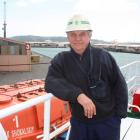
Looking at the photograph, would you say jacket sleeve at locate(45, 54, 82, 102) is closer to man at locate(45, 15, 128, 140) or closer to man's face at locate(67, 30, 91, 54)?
man at locate(45, 15, 128, 140)

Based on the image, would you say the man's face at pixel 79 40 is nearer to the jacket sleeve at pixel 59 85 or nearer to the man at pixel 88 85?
the man at pixel 88 85

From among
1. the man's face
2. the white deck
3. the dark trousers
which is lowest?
the white deck

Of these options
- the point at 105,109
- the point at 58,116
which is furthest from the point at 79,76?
the point at 58,116

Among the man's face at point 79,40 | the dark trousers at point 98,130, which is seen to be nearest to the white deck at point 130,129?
the dark trousers at point 98,130

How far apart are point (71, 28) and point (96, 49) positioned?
0.85ft

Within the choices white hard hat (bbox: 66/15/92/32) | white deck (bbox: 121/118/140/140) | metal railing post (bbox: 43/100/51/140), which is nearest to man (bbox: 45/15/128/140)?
white hard hat (bbox: 66/15/92/32)

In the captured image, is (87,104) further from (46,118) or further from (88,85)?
(46,118)

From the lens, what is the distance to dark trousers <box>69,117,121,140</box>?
251 cm

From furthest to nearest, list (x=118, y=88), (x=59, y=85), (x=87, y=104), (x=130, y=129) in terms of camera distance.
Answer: (x=130, y=129) → (x=118, y=88) → (x=59, y=85) → (x=87, y=104)

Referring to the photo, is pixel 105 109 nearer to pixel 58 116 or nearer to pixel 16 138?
pixel 16 138

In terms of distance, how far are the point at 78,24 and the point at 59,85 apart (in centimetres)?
47

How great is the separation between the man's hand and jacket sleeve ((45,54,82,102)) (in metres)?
0.04

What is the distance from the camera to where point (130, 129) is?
4438mm

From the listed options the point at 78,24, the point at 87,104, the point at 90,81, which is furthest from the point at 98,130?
the point at 78,24
